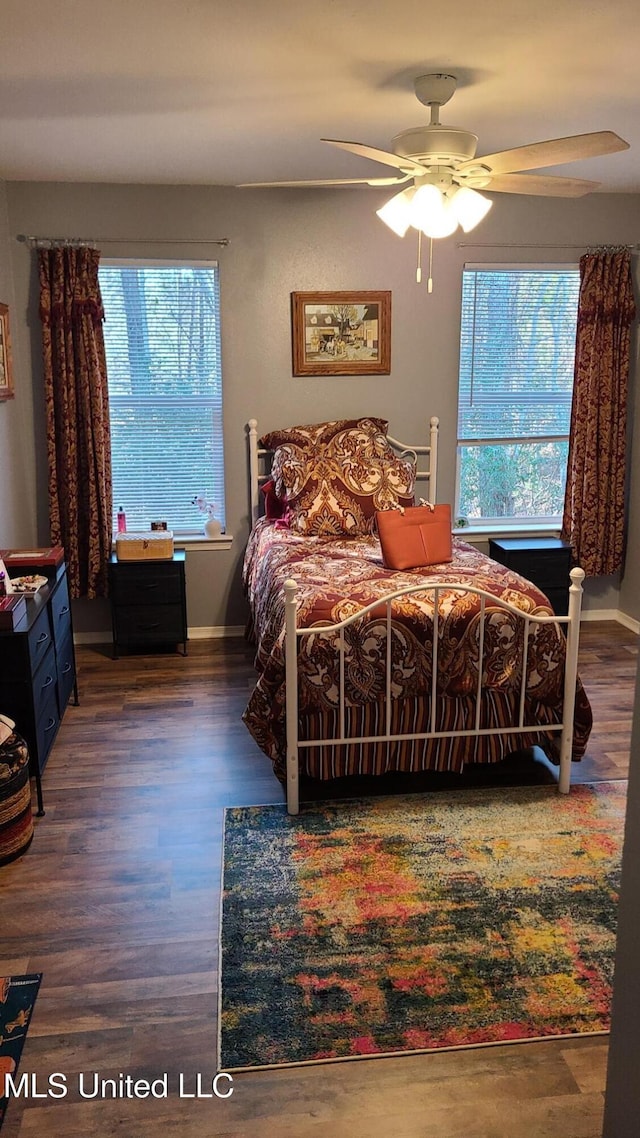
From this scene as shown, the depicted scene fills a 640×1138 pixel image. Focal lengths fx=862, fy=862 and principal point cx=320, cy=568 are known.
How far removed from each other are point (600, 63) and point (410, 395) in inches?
97.0

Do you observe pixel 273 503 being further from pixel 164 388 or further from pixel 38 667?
pixel 38 667

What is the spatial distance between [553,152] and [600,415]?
2.61 meters

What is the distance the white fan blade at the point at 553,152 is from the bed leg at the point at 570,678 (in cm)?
140

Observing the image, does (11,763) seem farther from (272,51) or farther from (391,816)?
(272,51)

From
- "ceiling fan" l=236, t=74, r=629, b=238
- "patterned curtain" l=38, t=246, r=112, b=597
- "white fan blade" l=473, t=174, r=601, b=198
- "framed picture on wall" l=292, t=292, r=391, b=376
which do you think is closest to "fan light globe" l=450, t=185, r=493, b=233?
"ceiling fan" l=236, t=74, r=629, b=238

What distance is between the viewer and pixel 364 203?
488 centimetres

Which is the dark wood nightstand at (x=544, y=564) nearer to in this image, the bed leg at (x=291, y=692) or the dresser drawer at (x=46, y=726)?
the bed leg at (x=291, y=692)

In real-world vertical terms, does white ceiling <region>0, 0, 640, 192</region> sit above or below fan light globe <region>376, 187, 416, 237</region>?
above

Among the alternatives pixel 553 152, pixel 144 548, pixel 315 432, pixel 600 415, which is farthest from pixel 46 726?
pixel 600 415

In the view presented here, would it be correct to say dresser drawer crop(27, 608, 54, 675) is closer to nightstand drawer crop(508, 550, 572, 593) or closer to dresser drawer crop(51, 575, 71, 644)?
dresser drawer crop(51, 575, 71, 644)

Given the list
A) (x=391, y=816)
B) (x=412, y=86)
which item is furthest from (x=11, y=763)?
(x=412, y=86)

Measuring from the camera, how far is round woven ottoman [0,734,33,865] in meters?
2.80

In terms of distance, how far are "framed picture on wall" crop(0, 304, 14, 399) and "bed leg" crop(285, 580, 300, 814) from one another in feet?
7.35

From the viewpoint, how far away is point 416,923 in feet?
8.41
